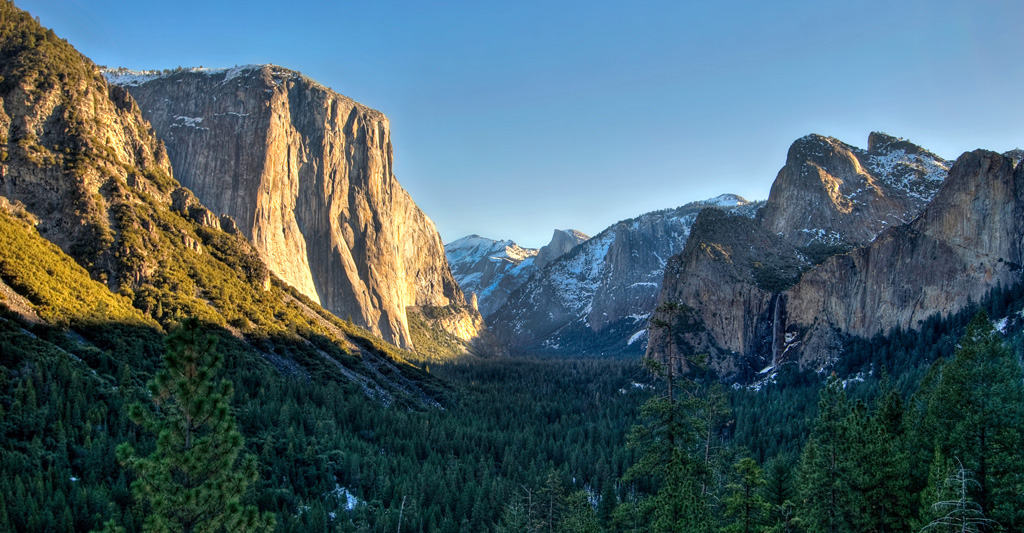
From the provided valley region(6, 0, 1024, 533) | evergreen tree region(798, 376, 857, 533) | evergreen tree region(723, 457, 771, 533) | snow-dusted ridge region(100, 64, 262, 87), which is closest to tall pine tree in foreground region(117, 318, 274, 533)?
valley region(6, 0, 1024, 533)

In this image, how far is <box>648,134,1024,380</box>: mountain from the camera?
379 feet

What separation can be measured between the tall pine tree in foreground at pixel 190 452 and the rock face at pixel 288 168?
13557 cm

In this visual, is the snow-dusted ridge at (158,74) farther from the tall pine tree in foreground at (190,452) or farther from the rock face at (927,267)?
the tall pine tree in foreground at (190,452)

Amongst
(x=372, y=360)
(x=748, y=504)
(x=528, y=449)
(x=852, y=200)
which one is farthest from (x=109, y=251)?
(x=852, y=200)

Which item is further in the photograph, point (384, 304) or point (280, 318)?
point (384, 304)

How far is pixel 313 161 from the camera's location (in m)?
174

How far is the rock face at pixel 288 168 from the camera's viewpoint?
148m

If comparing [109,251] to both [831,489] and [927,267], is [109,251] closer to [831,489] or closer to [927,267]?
[831,489]

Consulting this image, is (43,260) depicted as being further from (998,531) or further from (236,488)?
(998,531)

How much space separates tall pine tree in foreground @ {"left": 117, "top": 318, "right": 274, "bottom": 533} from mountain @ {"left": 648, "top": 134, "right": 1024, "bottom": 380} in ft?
286

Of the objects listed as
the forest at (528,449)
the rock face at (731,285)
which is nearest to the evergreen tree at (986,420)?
the forest at (528,449)

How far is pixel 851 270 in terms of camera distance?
13988 cm

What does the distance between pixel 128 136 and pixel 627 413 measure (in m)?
100

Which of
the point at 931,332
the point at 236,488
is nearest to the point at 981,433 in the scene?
the point at 236,488
